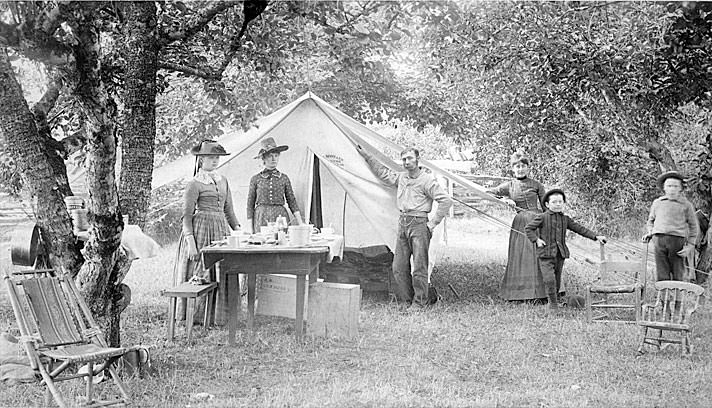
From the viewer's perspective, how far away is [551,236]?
6.38m

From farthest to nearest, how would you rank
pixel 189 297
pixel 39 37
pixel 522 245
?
1. pixel 522 245
2. pixel 189 297
3. pixel 39 37

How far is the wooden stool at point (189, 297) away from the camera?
15.8ft

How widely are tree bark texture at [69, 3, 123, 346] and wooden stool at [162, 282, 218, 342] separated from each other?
706 millimetres

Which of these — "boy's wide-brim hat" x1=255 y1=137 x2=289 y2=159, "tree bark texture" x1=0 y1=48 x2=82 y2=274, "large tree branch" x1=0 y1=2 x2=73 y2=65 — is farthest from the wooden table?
"large tree branch" x1=0 y1=2 x2=73 y2=65

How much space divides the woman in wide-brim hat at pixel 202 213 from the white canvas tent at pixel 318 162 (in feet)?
2.91

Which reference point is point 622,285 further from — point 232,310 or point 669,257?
point 232,310

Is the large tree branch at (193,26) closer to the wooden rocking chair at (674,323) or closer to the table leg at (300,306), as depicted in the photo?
the table leg at (300,306)

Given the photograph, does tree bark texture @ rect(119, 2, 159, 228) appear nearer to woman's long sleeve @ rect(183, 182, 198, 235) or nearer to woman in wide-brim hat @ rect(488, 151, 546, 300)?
woman's long sleeve @ rect(183, 182, 198, 235)

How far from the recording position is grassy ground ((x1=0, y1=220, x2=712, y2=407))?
12.7 feet

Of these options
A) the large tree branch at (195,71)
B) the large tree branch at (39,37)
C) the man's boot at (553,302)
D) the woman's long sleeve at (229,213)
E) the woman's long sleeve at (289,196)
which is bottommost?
the man's boot at (553,302)

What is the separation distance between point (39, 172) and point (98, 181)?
1.27 ft

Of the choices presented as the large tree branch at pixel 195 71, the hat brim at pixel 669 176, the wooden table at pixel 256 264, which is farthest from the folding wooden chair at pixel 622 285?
the large tree branch at pixel 195 71

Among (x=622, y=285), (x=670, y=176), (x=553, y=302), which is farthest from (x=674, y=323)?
(x=670, y=176)

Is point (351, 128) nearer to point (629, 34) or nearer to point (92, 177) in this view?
point (629, 34)
